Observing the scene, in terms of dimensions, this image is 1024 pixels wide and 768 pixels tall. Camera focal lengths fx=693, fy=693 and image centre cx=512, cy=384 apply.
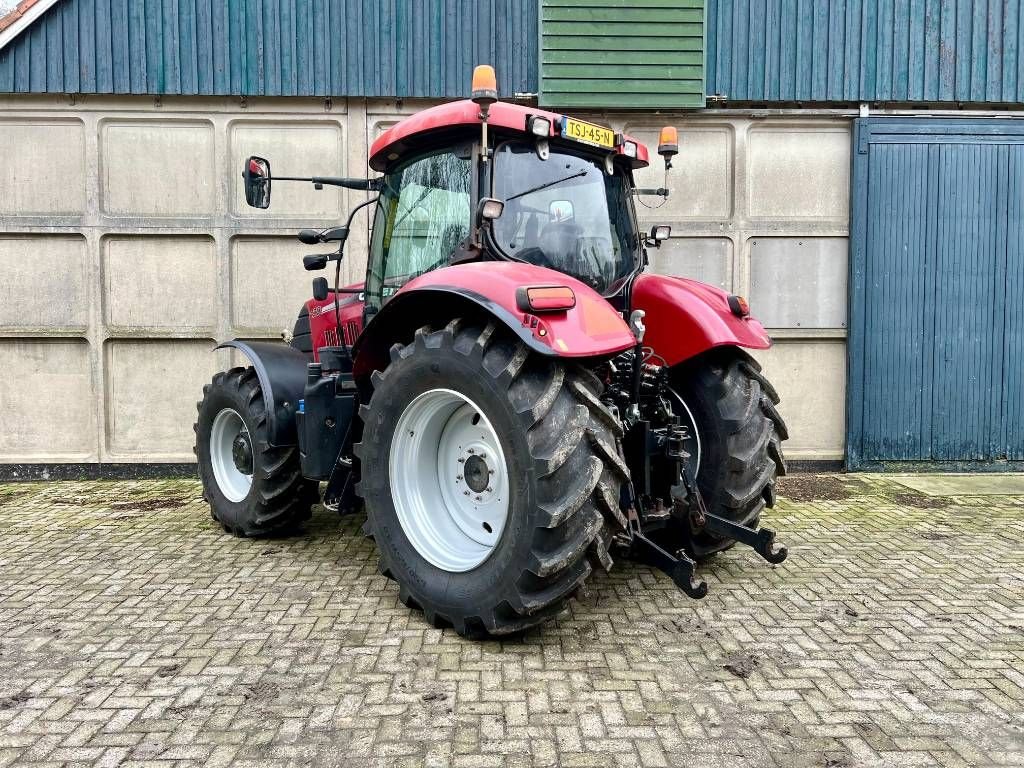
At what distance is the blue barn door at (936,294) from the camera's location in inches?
246

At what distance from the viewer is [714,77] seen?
20.2 feet

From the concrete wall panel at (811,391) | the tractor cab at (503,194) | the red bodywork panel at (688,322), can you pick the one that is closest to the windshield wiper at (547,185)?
the tractor cab at (503,194)

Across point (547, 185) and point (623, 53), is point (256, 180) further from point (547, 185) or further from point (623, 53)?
point (623, 53)

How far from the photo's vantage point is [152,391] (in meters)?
6.23

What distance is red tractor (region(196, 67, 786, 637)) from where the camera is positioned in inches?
104

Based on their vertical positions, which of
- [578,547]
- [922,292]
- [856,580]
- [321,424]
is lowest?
[856,580]

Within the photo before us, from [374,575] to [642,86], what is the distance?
15.6 feet

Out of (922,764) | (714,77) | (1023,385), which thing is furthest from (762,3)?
(922,764)

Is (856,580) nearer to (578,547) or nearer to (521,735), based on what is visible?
(578,547)

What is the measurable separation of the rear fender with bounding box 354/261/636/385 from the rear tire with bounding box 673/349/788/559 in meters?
0.91

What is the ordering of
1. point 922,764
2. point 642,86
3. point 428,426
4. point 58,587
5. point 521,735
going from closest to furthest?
point 922,764 → point 521,735 → point 428,426 → point 58,587 → point 642,86

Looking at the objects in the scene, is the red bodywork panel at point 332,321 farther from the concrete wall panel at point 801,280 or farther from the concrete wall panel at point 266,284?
the concrete wall panel at point 801,280

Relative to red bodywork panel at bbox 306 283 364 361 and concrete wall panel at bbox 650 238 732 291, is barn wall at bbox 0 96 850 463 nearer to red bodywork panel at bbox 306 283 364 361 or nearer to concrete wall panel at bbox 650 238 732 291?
concrete wall panel at bbox 650 238 732 291

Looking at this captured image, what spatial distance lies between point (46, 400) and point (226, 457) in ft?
8.94
